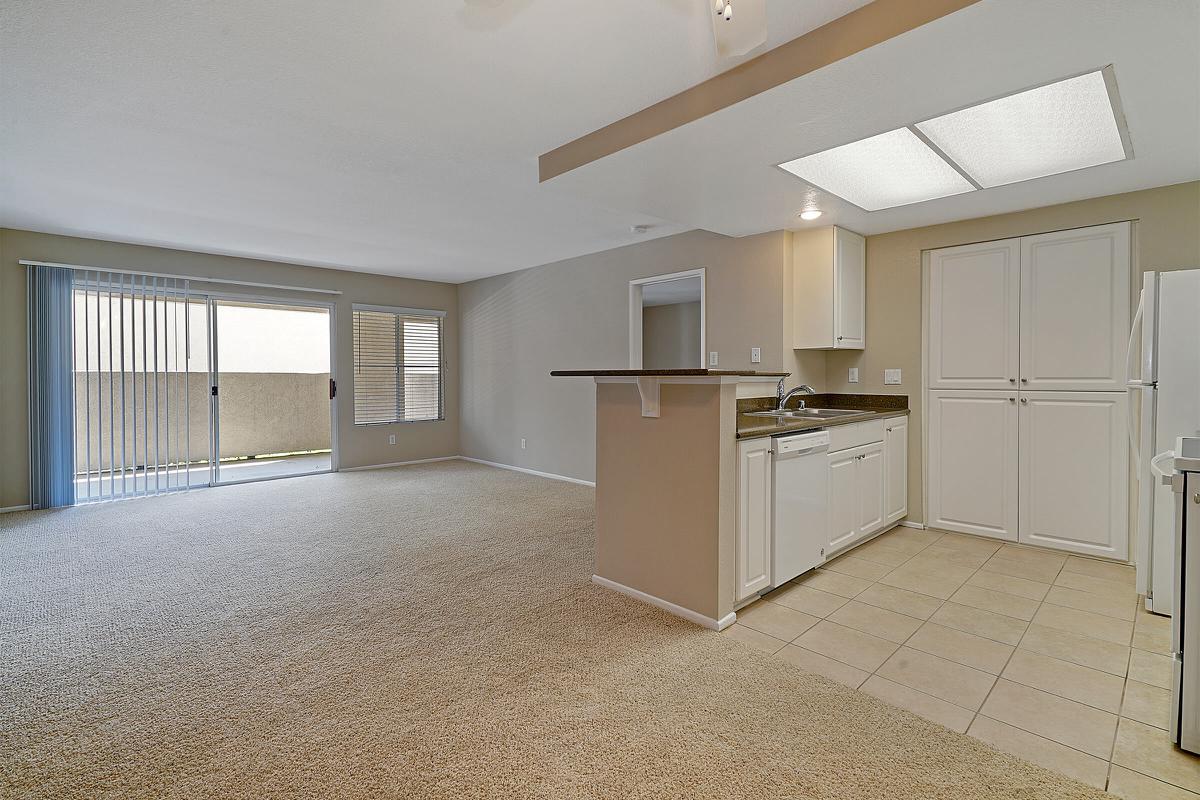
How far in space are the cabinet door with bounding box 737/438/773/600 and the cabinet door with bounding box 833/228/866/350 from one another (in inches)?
69.7

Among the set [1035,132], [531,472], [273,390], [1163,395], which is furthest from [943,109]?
[273,390]

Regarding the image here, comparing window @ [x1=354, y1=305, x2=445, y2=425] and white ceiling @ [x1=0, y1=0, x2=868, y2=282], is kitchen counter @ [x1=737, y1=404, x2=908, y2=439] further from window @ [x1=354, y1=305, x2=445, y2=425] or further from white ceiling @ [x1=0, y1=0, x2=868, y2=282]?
window @ [x1=354, y1=305, x2=445, y2=425]

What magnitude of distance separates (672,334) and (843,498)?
19.4 feet

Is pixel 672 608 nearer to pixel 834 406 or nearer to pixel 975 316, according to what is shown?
pixel 834 406

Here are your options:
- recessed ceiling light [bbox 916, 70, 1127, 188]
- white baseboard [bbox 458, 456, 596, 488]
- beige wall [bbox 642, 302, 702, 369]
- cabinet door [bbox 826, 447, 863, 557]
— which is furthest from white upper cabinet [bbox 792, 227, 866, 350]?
beige wall [bbox 642, 302, 702, 369]

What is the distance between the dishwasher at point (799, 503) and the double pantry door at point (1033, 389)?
4.72ft

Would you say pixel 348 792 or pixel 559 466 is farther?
pixel 559 466

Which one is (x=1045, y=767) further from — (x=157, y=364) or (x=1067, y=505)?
(x=157, y=364)

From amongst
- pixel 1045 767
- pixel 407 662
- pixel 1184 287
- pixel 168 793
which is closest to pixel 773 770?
pixel 1045 767

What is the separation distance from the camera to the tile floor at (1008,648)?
1.76m

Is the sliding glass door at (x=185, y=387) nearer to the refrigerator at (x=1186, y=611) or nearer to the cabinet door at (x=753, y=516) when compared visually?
the cabinet door at (x=753, y=516)

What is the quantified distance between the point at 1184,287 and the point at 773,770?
2.93m

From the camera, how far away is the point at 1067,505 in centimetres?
352

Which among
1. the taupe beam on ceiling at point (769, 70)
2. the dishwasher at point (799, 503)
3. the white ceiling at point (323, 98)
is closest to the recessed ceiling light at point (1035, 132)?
the taupe beam on ceiling at point (769, 70)
